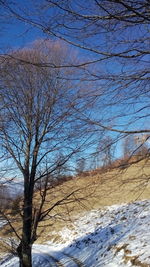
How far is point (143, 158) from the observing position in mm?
2828

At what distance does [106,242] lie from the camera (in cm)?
1055

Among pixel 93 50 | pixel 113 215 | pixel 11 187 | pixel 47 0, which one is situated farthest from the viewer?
pixel 113 215

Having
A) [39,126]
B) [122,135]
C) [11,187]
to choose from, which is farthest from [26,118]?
[122,135]

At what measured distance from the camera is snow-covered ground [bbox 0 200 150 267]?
7.50 meters

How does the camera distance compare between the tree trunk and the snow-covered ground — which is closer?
the tree trunk

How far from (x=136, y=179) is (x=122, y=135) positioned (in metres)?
0.49

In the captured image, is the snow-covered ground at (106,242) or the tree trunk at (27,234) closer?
the tree trunk at (27,234)

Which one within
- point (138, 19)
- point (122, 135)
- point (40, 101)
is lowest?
point (122, 135)

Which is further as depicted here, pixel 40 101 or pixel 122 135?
pixel 40 101

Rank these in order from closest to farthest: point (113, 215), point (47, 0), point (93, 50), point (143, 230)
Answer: point (47, 0)
point (93, 50)
point (143, 230)
point (113, 215)

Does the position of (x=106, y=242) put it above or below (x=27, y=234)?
below

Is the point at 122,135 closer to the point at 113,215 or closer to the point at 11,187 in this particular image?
the point at 11,187

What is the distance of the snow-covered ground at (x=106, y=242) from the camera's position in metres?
7.50

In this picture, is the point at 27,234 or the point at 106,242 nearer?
the point at 27,234
